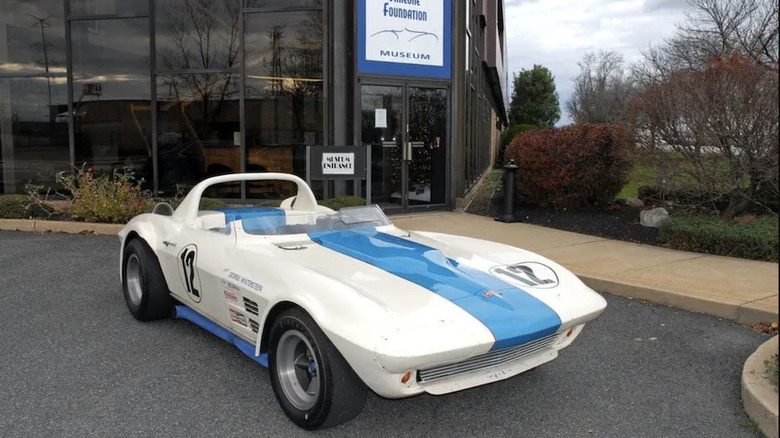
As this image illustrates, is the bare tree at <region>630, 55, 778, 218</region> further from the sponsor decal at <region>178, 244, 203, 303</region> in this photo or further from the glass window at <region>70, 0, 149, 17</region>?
the glass window at <region>70, 0, 149, 17</region>

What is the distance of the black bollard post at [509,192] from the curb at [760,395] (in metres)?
6.16

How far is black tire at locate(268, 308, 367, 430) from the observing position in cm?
293

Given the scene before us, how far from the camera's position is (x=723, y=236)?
7082 mm

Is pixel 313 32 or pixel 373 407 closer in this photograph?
pixel 373 407

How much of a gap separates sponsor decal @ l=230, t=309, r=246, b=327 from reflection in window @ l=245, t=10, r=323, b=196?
7.59m

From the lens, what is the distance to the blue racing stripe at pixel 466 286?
3.00 m

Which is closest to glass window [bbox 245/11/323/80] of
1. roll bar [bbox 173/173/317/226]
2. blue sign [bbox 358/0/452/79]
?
blue sign [bbox 358/0/452/79]

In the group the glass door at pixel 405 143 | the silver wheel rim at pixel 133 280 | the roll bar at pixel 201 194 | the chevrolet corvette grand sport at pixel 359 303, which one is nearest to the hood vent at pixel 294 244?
the chevrolet corvette grand sport at pixel 359 303

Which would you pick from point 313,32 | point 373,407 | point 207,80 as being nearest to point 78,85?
point 207,80

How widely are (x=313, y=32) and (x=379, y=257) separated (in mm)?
8164

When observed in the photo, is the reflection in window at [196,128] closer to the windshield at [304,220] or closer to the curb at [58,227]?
the curb at [58,227]

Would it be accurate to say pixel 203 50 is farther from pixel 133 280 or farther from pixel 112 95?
pixel 133 280

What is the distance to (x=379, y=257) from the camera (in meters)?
3.72

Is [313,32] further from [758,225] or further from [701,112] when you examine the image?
[758,225]
